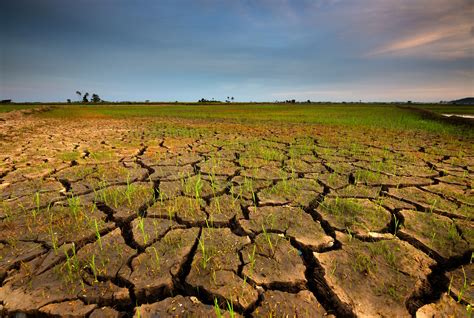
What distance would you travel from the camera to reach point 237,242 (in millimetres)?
1572

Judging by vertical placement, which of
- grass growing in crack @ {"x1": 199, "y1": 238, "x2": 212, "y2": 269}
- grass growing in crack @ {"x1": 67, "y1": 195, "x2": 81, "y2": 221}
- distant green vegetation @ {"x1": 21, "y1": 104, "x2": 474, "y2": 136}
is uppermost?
distant green vegetation @ {"x1": 21, "y1": 104, "x2": 474, "y2": 136}

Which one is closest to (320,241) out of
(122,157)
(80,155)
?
(122,157)

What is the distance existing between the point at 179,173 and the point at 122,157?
1.26 m

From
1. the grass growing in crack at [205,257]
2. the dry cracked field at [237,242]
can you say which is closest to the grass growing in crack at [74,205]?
the dry cracked field at [237,242]

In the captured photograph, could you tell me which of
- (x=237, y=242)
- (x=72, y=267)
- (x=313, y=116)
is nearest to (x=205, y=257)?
(x=237, y=242)

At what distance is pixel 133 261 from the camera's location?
54.3 inches

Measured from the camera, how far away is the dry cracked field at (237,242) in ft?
3.72

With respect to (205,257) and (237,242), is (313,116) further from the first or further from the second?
(205,257)

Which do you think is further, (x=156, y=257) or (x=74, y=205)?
(x=74, y=205)

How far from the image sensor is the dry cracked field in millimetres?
1133

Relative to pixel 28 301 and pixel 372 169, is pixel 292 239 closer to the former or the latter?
pixel 28 301

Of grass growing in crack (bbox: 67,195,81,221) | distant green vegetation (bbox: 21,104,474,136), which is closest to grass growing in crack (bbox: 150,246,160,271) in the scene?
grass growing in crack (bbox: 67,195,81,221)

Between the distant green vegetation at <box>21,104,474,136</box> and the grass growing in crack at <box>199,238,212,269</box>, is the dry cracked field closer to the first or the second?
the grass growing in crack at <box>199,238,212,269</box>

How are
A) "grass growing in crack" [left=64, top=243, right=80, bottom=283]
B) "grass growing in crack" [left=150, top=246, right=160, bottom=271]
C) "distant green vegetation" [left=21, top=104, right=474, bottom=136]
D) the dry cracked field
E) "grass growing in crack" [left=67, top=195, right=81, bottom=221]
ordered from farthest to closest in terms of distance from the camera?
"distant green vegetation" [left=21, top=104, right=474, bottom=136] → "grass growing in crack" [left=67, top=195, right=81, bottom=221] → "grass growing in crack" [left=150, top=246, right=160, bottom=271] → "grass growing in crack" [left=64, top=243, right=80, bottom=283] → the dry cracked field
